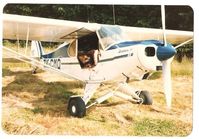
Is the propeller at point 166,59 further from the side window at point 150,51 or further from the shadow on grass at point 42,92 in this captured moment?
the shadow on grass at point 42,92

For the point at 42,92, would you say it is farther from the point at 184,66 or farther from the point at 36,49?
the point at 184,66

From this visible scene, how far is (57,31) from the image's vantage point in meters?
4.13

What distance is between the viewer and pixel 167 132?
3.81 metres

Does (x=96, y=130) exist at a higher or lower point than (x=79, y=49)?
lower

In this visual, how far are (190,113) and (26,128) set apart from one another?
1.43 metres

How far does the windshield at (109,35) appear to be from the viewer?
4.02m

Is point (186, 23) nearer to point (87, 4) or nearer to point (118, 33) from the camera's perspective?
point (118, 33)

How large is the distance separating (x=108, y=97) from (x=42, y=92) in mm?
617

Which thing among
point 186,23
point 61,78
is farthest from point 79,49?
point 186,23

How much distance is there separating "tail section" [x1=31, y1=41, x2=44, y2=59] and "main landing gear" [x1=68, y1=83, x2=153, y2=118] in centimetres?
56

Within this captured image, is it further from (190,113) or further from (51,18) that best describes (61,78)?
(190,113)

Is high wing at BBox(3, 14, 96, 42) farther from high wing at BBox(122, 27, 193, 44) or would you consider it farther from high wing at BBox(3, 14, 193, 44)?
high wing at BBox(122, 27, 193, 44)
